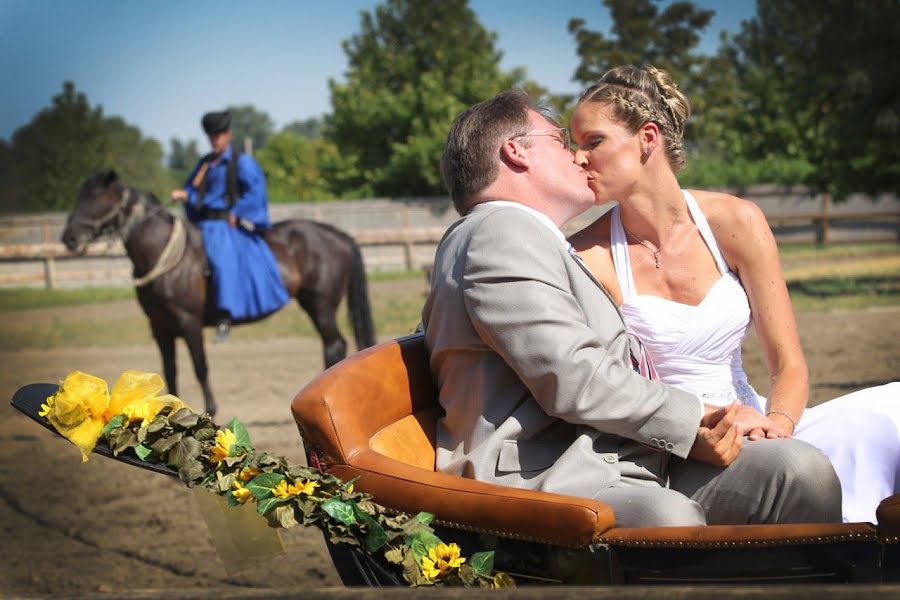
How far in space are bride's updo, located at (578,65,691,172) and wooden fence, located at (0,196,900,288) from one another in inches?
511

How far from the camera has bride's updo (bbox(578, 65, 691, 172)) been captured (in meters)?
2.86

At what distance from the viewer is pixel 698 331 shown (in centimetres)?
290

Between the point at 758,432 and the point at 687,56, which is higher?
the point at 687,56

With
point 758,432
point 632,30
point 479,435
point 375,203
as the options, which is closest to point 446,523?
point 479,435

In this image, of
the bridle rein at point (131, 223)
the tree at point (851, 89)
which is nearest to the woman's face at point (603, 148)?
the bridle rein at point (131, 223)

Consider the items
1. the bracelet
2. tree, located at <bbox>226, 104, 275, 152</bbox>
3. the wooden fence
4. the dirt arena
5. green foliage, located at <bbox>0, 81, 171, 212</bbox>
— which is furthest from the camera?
tree, located at <bbox>226, 104, 275, 152</bbox>

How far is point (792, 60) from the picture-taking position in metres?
17.2

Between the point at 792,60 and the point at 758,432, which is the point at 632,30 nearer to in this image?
the point at 792,60

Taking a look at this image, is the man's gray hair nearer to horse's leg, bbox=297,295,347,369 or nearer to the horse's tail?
horse's leg, bbox=297,295,347,369

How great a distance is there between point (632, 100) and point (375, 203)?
26.5m

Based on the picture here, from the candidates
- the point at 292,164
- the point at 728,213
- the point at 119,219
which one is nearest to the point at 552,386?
the point at 728,213

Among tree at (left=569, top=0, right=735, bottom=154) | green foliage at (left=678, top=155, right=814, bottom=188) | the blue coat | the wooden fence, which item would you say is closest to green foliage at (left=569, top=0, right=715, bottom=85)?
tree at (left=569, top=0, right=735, bottom=154)

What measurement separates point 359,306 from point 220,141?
6.30 ft

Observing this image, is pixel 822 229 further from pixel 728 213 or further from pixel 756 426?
pixel 756 426
